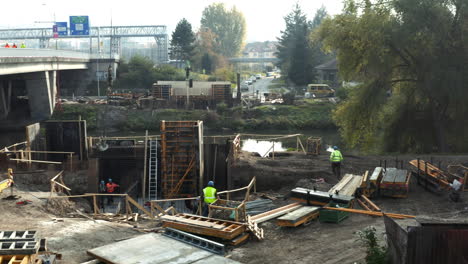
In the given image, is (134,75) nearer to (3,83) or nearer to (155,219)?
(3,83)

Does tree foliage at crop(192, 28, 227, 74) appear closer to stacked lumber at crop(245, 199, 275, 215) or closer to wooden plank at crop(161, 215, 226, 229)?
stacked lumber at crop(245, 199, 275, 215)

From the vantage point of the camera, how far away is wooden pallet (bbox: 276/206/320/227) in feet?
48.7

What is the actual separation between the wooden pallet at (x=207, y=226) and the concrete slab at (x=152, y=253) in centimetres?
92

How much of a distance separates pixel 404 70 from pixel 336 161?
11.8m

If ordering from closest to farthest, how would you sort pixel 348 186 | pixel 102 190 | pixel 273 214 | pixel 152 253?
pixel 152 253 < pixel 273 214 < pixel 348 186 < pixel 102 190

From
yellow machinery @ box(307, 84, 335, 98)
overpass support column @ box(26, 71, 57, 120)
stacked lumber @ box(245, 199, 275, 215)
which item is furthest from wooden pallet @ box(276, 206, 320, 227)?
yellow machinery @ box(307, 84, 335, 98)

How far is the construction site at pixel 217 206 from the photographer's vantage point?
38.8ft

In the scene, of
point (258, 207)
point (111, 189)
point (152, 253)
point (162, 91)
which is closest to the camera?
point (152, 253)

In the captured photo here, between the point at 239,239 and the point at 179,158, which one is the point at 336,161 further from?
the point at 239,239

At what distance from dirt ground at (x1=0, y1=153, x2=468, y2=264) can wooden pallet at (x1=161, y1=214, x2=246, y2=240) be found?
1.54 ft

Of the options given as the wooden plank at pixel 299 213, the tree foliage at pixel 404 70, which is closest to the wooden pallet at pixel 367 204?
the wooden plank at pixel 299 213

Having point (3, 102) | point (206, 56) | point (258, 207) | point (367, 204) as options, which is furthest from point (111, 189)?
point (206, 56)

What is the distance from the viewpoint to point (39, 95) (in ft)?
139

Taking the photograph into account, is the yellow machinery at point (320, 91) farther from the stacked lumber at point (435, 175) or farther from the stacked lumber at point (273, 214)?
the stacked lumber at point (273, 214)
